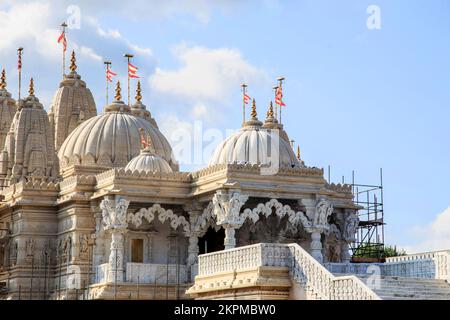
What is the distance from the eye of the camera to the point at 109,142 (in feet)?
144

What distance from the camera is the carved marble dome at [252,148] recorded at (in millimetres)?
39000

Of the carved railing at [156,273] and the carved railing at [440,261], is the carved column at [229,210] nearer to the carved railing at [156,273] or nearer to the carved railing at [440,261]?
the carved railing at [156,273]

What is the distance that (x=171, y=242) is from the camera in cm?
3869

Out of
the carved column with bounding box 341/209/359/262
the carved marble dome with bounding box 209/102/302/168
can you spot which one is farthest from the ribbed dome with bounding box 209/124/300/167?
the carved column with bounding box 341/209/359/262

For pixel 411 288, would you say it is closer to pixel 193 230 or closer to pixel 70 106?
pixel 193 230

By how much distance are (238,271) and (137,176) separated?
879 cm

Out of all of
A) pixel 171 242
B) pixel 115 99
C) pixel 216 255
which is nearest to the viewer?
pixel 216 255

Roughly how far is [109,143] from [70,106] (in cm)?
841

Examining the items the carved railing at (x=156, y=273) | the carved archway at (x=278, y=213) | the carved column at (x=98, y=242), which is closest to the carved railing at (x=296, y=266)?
the carved archway at (x=278, y=213)

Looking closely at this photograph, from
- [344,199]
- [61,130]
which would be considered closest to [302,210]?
[344,199]

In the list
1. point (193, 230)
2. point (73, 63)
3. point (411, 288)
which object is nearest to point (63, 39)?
point (73, 63)

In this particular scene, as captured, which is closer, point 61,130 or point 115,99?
point 115,99

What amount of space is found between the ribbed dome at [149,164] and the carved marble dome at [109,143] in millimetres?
→ 4498
